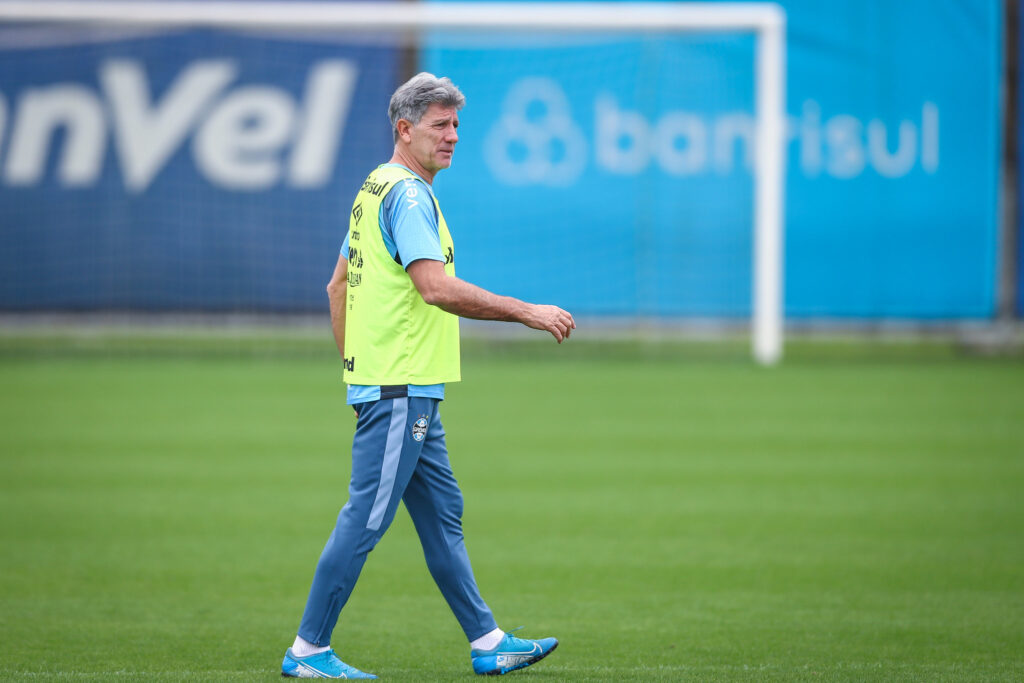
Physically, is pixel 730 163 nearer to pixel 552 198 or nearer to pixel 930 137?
pixel 552 198

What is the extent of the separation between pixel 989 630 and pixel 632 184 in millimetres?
12327

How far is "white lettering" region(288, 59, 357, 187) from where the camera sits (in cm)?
1719

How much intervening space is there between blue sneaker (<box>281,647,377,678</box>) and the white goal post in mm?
11473

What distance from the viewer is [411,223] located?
4.03 metres

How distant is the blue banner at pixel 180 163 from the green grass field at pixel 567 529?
3.80 meters

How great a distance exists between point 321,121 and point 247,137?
40.0 inches

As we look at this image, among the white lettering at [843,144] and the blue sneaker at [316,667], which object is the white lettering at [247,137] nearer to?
the white lettering at [843,144]

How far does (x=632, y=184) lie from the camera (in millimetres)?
16969

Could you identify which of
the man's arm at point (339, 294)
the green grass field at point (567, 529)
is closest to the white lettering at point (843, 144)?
the green grass field at point (567, 529)

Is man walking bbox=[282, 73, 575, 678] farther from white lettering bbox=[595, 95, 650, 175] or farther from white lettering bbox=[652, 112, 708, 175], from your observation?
white lettering bbox=[652, 112, 708, 175]

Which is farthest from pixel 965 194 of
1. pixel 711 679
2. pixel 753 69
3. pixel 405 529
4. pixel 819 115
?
pixel 711 679

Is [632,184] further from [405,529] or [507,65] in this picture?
[405,529]

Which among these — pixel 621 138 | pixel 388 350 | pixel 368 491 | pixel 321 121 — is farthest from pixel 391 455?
pixel 321 121

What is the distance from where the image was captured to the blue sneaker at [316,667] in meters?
4.23
